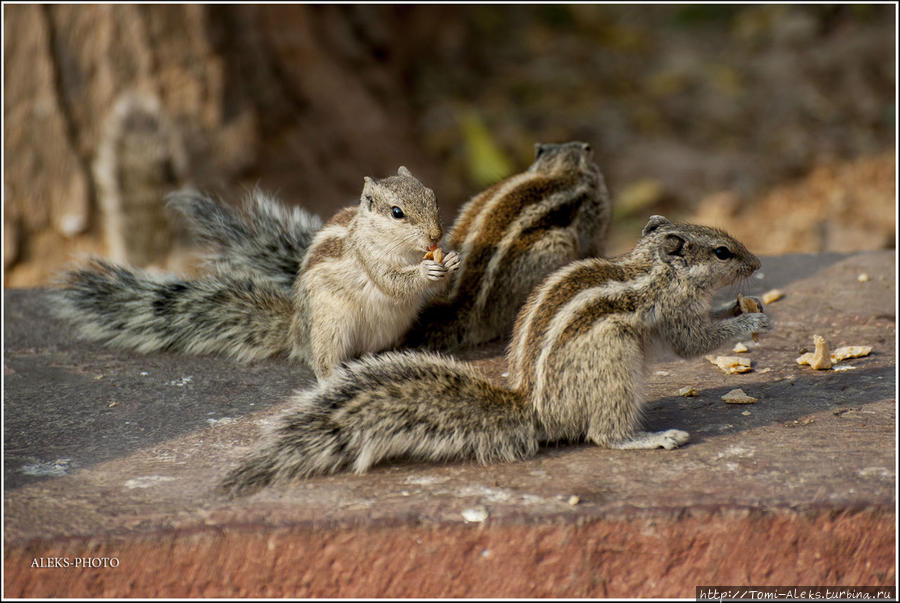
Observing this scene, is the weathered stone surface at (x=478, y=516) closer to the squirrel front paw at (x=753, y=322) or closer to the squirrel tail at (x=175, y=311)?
the squirrel front paw at (x=753, y=322)

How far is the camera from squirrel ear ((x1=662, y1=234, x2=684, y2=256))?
3508 millimetres

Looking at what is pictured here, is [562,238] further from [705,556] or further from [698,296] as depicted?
[705,556]

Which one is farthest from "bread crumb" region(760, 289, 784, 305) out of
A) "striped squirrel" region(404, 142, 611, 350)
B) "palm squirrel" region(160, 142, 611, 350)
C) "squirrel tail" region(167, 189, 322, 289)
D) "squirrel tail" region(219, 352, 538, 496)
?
"squirrel tail" region(167, 189, 322, 289)

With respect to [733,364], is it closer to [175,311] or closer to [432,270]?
[432,270]

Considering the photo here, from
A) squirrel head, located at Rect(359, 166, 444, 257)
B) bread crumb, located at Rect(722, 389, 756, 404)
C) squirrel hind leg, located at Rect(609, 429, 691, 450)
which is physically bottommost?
squirrel hind leg, located at Rect(609, 429, 691, 450)

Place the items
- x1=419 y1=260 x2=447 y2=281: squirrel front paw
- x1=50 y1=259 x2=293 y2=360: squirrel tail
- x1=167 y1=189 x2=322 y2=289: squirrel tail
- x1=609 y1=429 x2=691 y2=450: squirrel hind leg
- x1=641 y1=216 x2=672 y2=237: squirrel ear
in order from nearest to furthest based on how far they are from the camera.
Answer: x1=609 y1=429 x2=691 y2=450: squirrel hind leg → x1=641 y1=216 x2=672 y2=237: squirrel ear → x1=419 y1=260 x2=447 y2=281: squirrel front paw → x1=50 y1=259 x2=293 y2=360: squirrel tail → x1=167 y1=189 x2=322 y2=289: squirrel tail

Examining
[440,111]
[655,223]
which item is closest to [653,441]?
[655,223]

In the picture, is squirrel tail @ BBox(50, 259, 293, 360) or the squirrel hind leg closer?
the squirrel hind leg

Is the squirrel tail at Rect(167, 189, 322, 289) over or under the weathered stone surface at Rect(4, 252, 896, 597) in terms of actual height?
over

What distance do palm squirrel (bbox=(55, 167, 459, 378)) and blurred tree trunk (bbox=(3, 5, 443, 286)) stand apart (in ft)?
10.1

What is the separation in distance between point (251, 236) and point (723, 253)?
2.17 metres

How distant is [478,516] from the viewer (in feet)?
9.50

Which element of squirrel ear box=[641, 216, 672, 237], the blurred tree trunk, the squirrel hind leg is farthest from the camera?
the blurred tree trunk

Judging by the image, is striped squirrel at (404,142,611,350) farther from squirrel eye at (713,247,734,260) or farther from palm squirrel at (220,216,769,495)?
squirrel eye at (713,247,734,260)
